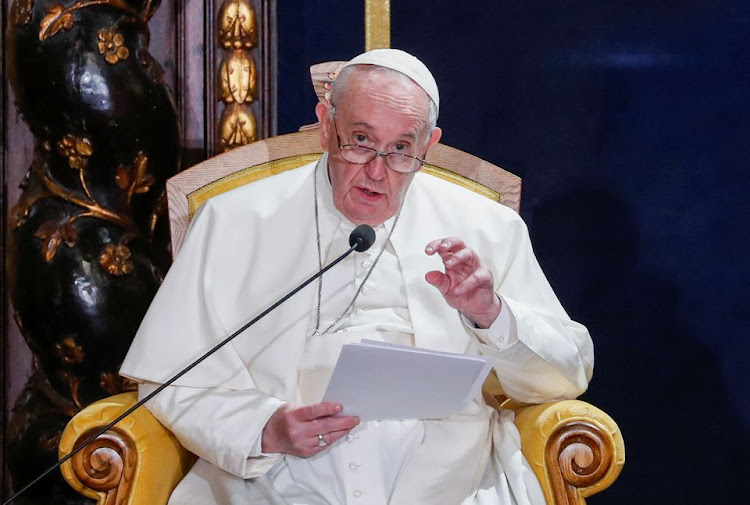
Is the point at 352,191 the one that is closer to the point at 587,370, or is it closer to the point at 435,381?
the point at 435,381

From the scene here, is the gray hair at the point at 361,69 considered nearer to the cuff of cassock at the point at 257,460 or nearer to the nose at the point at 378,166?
the nose at the point at 378,166

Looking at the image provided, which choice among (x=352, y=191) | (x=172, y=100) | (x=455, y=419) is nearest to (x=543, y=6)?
(x=172, y=100)

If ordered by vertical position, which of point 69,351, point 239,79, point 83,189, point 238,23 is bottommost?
point 69,351

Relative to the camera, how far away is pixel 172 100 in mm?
3807

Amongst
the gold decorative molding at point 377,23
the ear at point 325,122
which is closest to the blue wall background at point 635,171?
the gold decorative molding at point 377,23

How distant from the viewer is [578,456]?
8.12ft

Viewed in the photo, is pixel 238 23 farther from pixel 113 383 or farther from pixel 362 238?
pixel 362 238

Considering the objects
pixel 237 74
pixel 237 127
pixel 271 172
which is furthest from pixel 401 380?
pixel 237 74

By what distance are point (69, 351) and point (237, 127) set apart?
42.7 inches

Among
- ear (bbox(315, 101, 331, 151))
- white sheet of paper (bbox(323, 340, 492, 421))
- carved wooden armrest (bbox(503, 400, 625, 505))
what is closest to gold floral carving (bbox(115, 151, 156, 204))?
ear (bbox(315, 101, 331, 151))

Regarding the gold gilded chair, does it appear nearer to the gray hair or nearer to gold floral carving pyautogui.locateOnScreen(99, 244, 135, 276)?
the gray hair

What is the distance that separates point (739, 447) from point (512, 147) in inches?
55.4

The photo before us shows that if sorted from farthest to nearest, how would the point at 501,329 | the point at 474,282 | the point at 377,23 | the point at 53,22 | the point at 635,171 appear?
the point at 377,23 → the point at 635,171 → the point at 53,22 → the point at 501,329 → the point at 474,282

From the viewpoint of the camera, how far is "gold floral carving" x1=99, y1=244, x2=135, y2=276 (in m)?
3.63
